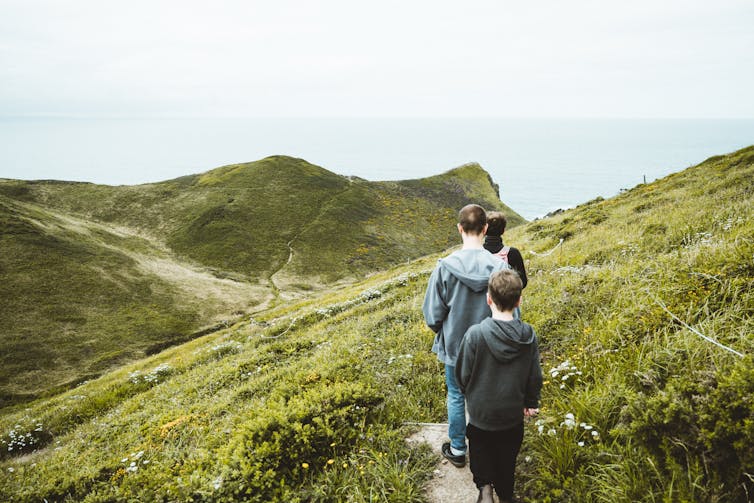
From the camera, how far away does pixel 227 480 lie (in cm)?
584

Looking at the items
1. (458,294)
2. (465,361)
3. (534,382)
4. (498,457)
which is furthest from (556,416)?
(458,294)

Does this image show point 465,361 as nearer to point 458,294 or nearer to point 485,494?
point 458,294

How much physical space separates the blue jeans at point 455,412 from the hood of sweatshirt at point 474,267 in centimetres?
138

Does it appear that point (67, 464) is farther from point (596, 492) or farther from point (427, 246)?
point (427, 246)

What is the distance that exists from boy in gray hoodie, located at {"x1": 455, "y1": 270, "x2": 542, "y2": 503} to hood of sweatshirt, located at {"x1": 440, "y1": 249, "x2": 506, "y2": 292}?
1.81 ft

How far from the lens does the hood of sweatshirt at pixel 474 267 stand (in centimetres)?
508

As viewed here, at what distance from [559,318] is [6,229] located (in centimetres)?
7628

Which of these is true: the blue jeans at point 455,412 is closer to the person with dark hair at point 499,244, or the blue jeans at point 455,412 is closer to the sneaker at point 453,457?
the sneaker at point 453,457

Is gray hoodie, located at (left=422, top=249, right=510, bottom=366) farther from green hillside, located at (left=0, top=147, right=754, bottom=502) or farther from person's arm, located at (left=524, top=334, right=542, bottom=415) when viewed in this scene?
green hillside, located at (left=0, top=147, right=754, bottom=502)

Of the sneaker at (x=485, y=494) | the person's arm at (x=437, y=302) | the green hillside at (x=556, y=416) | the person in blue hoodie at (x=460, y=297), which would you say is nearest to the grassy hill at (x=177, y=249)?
the green hillside at (x=556, y=416)

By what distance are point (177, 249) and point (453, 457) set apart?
7836 centimetres

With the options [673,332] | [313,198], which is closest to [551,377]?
[673,332]

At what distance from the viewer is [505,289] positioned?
170 inches

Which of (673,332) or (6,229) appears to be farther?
(6,229)
